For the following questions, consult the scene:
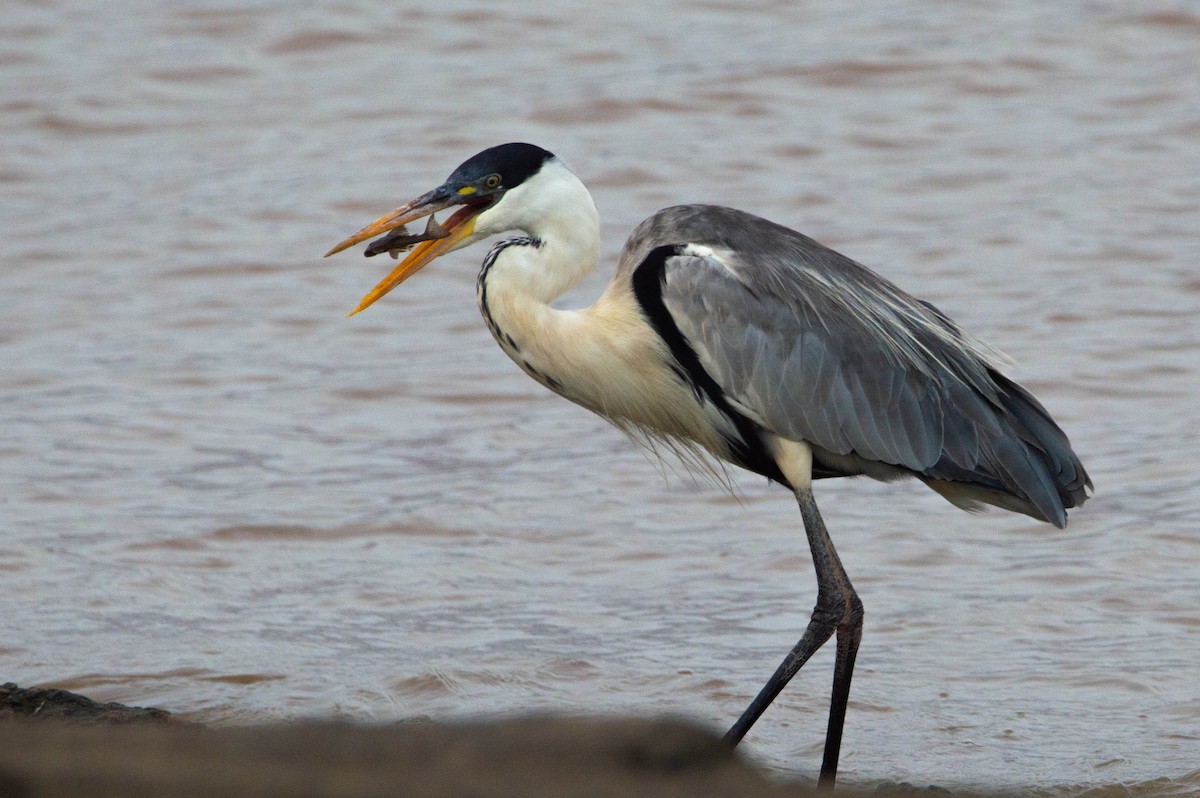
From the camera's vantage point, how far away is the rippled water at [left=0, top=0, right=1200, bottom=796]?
22.1 ft

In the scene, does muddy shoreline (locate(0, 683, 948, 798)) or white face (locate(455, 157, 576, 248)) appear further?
white face (locate(455, 157, 576, 248))

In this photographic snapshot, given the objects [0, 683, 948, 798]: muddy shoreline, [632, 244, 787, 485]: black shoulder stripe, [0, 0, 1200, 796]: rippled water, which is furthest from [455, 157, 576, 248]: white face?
[0, 683, 948, 798]: muddy shoreline

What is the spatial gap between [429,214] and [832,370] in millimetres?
1453

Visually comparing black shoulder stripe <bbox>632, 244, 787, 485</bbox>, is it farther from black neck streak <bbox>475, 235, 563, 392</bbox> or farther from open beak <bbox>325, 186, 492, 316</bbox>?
open beak <bbox>325, 186, 492, 316</bbox>

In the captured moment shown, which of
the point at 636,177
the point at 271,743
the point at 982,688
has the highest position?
the point at 271,743

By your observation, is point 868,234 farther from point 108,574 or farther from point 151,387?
point 108,574

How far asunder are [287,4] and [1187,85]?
8.52 metres

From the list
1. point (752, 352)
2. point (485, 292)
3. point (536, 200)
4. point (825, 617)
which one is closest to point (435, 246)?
point (485, 292)

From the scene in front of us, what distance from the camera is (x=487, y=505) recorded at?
28.9 ft

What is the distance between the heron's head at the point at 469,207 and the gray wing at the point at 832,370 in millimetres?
508

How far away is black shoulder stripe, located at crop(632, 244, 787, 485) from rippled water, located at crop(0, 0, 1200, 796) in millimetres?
1040

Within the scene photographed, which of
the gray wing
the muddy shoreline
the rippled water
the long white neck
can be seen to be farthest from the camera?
the rippled water

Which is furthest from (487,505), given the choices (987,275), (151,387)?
(987,275)

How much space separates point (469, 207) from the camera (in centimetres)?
580
